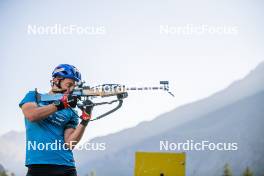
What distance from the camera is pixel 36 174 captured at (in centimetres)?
244

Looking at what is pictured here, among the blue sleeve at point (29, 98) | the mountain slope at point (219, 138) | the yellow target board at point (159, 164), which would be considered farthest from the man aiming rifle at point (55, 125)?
the mountain slope at point (219, 138)

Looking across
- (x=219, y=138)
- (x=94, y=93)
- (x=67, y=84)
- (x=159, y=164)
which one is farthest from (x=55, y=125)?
(x=219, y=138)

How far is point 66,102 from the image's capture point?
8.09 ft

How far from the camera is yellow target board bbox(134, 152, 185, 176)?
2.80 m

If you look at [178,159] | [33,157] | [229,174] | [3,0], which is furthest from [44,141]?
[229,174]

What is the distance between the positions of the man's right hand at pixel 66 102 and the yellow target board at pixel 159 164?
20.5 inches

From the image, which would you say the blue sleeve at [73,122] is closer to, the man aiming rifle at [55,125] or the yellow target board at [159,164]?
the man aiming rifle at [55,125]

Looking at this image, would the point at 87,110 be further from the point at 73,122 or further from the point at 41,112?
the point at 41,112

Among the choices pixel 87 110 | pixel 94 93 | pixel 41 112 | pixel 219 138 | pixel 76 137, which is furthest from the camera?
pixel 219 138

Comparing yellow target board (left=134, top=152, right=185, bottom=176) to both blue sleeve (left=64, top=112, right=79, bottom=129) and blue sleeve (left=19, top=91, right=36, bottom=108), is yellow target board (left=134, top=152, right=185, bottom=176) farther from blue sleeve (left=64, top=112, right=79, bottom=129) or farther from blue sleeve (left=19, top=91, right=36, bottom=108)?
blue sleeve (left=19, top=91, right=36, bottom=108)

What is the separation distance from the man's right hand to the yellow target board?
52 centimetres

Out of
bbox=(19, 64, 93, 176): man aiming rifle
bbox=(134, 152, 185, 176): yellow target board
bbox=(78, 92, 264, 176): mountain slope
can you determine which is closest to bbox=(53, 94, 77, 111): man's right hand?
bbox=(19, 64, 93, 176): man aiming rifle

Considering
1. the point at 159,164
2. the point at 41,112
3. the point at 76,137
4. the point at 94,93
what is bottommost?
the point at 159,164

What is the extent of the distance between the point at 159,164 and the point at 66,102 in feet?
2.34
